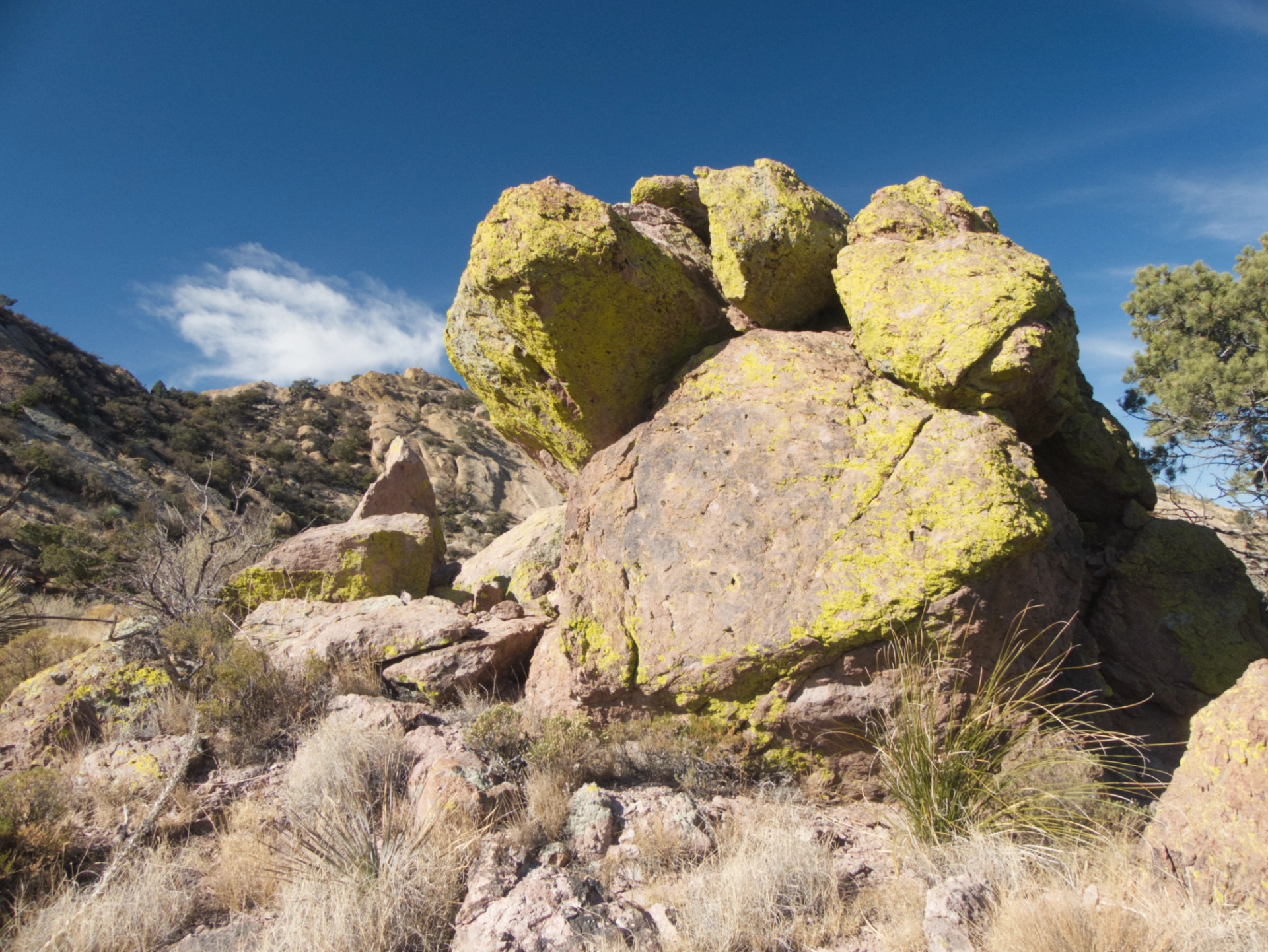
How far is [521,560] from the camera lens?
8258mm

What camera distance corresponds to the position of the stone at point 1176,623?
4.94 metres

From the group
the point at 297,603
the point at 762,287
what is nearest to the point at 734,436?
the point at 762,287

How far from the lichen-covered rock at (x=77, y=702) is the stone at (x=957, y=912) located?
5154mm

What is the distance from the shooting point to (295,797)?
147 inches

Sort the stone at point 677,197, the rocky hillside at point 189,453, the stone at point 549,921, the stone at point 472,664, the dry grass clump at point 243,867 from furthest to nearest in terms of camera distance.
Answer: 1. the rocky hillside at point 189,453
2. the stone at point 677,197
3. the stone at point 472,664
4. the dry grass clump at point 243,867
5. the stone at point 549,921

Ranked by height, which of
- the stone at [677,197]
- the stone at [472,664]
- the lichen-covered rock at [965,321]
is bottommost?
the stone at [472,664]

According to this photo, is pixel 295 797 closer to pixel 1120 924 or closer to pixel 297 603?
pixel 297 603

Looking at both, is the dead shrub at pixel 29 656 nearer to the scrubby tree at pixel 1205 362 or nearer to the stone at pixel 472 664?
the stone at pixel 472 664

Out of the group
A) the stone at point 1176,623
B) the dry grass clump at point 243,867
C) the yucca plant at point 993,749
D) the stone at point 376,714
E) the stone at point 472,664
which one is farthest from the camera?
the stone at point 472,664

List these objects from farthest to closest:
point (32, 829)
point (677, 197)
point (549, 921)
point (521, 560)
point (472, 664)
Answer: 1. point (521, 560)
2. point (677, 197)
3. point (472, 664)
4. point (32, 829)
5. point (549, 921)

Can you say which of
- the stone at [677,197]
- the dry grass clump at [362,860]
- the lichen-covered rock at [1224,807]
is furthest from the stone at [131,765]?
the stone at [677,197]

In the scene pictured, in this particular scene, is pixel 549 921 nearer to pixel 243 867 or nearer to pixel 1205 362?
pixel 243 867

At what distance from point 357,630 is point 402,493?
13.4ft

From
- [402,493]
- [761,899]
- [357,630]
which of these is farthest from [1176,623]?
[402,493]
